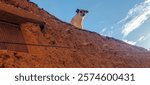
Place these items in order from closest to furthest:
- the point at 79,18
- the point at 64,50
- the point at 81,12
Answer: the point at 64,50
the point at 79,18
the point at 81,12

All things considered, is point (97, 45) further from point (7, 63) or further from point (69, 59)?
point (7, 63)

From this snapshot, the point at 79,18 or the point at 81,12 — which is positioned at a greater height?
the point at 81,12

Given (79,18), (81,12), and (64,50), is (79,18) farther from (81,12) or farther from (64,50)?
(64,50)

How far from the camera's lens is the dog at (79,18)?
3688cm

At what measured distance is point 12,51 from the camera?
15102 millimetres

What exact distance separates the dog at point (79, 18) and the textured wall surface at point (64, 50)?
5.59 metres

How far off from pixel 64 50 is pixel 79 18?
Answer: 693 inches

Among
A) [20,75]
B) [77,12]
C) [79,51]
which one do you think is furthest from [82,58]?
[77,12]

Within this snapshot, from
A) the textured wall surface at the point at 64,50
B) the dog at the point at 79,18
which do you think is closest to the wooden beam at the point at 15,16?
the textured wall surface at the point at 64,50

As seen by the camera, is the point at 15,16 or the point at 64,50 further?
the point at 64,50

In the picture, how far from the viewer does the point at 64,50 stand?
19609mm

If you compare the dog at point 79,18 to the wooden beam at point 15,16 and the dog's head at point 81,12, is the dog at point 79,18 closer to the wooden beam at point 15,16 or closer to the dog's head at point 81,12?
the dog's head at point 81,12

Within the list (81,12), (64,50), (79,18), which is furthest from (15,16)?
(81,12)

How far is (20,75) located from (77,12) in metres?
26.1
